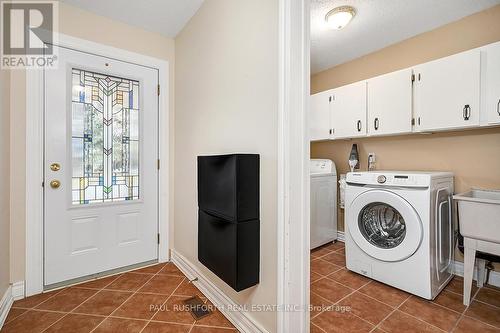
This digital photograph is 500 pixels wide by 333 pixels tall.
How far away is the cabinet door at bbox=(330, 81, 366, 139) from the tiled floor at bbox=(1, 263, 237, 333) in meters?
2.27

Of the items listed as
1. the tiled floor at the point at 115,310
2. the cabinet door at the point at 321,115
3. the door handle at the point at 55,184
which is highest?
the cabinet door at the point at 321,115

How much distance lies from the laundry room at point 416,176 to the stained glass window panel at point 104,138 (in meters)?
1.93

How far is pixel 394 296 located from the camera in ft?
6.30

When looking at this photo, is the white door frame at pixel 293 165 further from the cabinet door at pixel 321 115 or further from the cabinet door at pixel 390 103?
the cabinet door at pixel 321 115

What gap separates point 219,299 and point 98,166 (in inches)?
61.5

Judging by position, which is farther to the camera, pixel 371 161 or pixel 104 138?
pixel 371 161

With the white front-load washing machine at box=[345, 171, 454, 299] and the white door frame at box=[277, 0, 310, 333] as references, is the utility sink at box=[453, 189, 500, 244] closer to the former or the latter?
the white front-load washing machine at box=[345, 171, 454, 299]

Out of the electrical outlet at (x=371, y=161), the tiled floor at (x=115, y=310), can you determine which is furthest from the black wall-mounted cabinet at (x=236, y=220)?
the electrical outlet at (x=371, y=161)

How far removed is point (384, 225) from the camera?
7.21ft

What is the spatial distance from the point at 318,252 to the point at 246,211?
1.85m

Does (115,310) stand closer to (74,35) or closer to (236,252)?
(236,252)

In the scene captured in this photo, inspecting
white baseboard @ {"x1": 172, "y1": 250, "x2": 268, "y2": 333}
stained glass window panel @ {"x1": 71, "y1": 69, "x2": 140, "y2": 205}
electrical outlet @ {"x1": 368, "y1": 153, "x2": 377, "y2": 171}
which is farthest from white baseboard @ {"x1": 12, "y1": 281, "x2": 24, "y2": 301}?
electrical outlet @ {"x1": 368, "y1": 153, "x2": 377, "y2": 171}

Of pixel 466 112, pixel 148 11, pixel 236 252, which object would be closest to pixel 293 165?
pixel 236 252

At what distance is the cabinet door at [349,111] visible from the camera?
8.74ft
